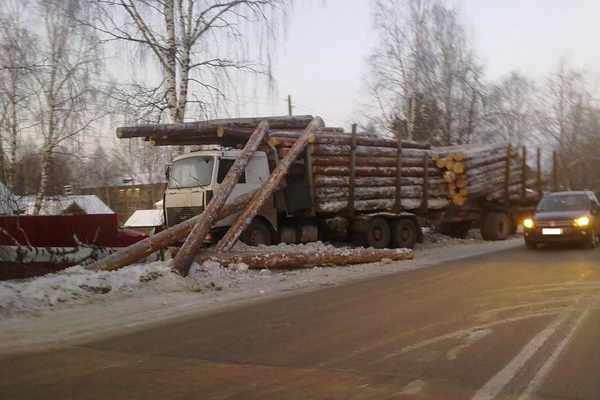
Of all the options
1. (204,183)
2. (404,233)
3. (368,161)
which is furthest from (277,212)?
(404,233)

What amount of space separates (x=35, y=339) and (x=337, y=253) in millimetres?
7862

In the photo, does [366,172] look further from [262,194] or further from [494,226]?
[494,226]

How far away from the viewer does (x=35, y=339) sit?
7.02 m

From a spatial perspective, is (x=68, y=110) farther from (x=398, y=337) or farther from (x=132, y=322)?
(x=398, y=337)

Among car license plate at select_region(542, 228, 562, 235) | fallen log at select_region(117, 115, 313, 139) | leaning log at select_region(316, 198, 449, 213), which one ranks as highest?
fallen log at select_region(117, 115, 313, 139)

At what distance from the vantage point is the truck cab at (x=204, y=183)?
46.4 feet

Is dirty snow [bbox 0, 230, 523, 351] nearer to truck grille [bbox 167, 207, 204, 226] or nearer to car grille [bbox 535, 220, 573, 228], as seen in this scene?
truck grille [bbox 167, 207, 204, 226]

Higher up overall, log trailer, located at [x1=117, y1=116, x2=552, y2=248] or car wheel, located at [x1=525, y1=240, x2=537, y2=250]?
log trailer, located at [x1=117, y1=116, x2=552, y2=248]

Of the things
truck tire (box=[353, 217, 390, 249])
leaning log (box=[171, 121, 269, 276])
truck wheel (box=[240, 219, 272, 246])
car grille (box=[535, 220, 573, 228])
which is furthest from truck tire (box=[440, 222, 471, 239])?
leaning log (box=[171, 121, 269, 276])

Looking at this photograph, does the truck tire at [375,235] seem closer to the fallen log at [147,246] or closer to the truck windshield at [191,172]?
the fallen log at [147,246]

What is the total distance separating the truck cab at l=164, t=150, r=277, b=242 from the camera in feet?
46.4

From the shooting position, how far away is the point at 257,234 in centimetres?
1467

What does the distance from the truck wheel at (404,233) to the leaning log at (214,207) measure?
5.06m

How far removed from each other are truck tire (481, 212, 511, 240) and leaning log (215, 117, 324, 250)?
8210 mm
